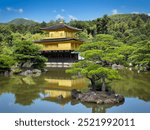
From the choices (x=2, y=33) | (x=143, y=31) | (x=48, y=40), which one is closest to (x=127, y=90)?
(x=48, y=40)

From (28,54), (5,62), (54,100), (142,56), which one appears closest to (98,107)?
(54,100)

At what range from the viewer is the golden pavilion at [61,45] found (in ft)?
58.4

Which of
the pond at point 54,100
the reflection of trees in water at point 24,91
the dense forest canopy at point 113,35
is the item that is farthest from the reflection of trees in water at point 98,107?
the dense forest canopy at point 113,35

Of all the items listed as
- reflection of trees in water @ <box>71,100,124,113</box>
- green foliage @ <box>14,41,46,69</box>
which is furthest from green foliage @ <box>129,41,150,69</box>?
reflection of trees in water @ <box>71,100,124,113</box>

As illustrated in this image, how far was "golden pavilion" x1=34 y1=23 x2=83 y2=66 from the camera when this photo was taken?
17797mm

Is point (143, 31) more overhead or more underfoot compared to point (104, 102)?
more overhead

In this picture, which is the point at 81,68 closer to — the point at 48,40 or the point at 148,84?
the point at 148,84

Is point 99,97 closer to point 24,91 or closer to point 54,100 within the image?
point 54,100

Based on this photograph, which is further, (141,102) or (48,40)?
(48,40)

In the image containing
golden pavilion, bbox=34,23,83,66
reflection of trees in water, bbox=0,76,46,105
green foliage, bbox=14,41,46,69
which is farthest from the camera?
golden pavilion, bbox=34,23,83,66

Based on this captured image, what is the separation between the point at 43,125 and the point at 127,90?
5.11m

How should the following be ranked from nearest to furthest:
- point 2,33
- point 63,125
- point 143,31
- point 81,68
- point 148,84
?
point 63,125 < point 81,68 < point 148,84 < point 143,31 < point 2,33

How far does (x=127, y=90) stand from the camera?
8.13 meters

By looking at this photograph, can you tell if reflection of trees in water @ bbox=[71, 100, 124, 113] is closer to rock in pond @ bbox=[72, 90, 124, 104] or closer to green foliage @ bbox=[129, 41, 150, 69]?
rock in pond @ bbox=[72, 90, 124, 104]
